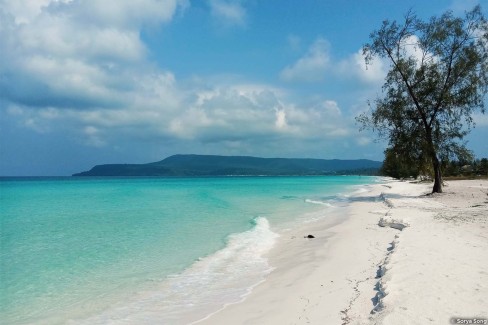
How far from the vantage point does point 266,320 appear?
6246 millimetres

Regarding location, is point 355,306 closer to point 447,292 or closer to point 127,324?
point 447,292

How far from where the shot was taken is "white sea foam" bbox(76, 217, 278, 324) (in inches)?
281

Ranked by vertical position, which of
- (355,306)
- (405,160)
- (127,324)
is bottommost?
(127,324)

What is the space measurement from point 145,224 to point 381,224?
42.0 ft

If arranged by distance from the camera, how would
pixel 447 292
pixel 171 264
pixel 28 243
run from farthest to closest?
pixel 28 243
pixel 171 264
pixel 447 292

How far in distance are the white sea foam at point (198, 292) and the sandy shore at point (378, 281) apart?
1.53 feet

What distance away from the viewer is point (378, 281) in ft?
23.9

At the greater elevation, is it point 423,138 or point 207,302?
point 423,138

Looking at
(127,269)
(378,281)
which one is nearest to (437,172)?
(378,281)

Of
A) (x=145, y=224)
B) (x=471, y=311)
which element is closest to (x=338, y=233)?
(x=471, y=311)

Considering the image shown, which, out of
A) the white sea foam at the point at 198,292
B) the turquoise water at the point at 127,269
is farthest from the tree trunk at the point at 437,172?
the white sea foam at the point at 198,292

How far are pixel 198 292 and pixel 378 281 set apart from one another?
4186 mm

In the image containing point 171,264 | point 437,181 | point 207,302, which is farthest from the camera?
point 437,181

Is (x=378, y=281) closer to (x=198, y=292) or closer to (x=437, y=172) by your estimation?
(x=198, y=292)
